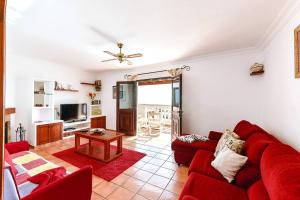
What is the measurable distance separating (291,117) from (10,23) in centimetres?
412

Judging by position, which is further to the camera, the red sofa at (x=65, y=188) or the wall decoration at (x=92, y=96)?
the wall decoration at (x=92, y=96)

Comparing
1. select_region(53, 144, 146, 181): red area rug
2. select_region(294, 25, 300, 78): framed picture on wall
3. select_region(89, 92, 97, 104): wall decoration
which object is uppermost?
select_region(294, 25, 300, 78): framed picture on wall

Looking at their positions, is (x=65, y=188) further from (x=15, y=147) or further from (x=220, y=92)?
(x=220, y=92)

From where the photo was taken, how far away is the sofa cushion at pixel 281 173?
859 millimetres

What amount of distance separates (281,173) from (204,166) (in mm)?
1021

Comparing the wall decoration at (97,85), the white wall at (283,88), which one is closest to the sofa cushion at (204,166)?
the white wall at (283,88)

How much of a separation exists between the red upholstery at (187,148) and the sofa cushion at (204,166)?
0.31m

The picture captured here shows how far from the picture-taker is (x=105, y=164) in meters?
2.85

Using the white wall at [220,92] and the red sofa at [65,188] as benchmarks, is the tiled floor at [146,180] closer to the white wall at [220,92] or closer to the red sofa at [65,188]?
the red sofa at [65,188]

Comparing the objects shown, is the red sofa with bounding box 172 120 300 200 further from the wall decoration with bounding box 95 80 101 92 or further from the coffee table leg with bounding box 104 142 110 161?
the wall decoration with bounding box 95 80 101 92

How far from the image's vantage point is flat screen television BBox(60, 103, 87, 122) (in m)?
4.51

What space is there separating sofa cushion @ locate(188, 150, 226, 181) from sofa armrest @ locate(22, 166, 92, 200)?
4.06 feet

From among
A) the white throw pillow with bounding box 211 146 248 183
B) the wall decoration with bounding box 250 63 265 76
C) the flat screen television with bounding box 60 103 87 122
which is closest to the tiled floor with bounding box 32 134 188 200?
the white throw pillow with bounding box 211 146 248 183

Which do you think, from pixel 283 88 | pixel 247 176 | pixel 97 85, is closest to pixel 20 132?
pixel 97 85
